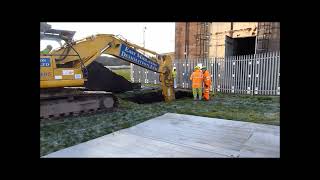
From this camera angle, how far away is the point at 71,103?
7680 millimetres

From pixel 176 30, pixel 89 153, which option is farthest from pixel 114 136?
pixel 176 30

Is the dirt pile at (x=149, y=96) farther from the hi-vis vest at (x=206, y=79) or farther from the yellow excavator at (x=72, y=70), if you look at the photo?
the yellow excavator at (x=72, y=70)

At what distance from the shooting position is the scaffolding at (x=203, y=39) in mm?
18772

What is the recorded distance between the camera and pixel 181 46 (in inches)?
826

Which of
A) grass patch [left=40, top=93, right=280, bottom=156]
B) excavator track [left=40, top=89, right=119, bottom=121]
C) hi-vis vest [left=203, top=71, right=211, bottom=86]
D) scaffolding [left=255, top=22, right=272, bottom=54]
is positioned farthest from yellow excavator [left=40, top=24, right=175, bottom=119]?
scaffolding [left=255, top=22, right=272, bottom=54]

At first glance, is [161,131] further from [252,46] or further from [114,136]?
[252,46]

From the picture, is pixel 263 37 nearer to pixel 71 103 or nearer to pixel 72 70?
pixel 72 70

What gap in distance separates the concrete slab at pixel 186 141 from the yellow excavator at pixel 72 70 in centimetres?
241

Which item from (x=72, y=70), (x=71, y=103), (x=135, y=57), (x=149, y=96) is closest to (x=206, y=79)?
(x=149, y=96)

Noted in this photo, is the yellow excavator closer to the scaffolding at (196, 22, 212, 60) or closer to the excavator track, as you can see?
the excavator track

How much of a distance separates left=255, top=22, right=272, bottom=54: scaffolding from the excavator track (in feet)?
36.3

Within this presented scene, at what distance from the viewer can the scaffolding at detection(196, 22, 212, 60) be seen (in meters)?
18.8

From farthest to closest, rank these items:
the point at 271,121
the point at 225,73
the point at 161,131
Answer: the point at 225,73 < the point at 271,121 < the point at 161,131

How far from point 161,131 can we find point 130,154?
1.67 meters
